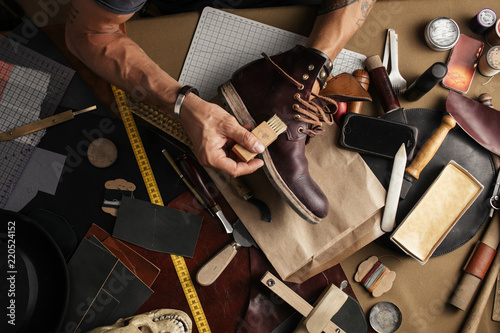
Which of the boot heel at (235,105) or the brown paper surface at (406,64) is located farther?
the brown paper surface at (406,64)

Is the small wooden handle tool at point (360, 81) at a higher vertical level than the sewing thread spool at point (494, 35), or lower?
lower

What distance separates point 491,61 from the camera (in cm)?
162

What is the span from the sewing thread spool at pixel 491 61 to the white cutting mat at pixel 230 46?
1.71 ft

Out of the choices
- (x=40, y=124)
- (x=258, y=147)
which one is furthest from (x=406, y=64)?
(x=40, y=124)

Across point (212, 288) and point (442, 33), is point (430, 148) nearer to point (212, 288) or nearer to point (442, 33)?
point (442, 33)

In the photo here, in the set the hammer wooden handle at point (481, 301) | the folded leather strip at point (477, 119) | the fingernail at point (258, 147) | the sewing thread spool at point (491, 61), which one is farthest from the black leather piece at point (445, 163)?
the fingernail at point (258, 147)

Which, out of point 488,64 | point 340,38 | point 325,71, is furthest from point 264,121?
point 488,64

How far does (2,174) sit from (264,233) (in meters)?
1.13

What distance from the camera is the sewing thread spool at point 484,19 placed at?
166cm

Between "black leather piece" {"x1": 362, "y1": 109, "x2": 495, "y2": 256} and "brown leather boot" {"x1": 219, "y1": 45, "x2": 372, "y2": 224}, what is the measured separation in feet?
1.04

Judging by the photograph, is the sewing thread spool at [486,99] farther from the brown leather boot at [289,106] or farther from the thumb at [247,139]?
the thumb at [247,139]

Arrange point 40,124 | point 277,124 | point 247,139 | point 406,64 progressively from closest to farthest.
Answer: point 247,139, point 277,124, point 40,124, point 406,64

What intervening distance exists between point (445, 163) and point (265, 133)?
2.70 ft

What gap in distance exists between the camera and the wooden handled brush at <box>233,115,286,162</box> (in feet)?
Answer: 4.14
